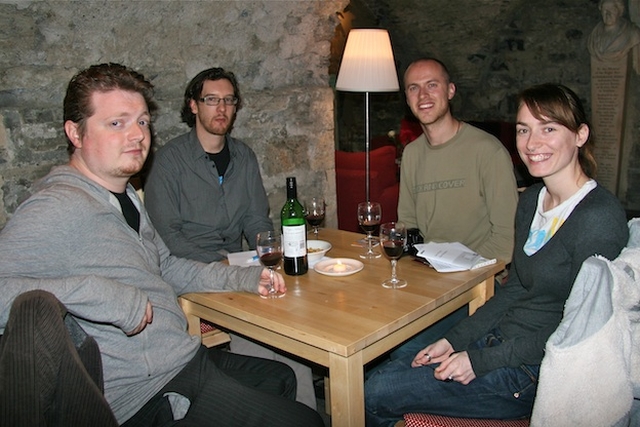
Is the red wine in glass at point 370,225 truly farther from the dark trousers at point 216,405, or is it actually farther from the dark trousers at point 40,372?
the dark trousers at point 40,372

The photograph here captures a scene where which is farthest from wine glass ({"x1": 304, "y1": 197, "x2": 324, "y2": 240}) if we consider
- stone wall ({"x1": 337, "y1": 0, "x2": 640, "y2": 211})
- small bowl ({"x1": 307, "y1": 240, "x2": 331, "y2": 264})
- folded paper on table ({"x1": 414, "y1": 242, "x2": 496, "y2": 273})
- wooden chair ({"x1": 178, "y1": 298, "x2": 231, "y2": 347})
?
stone wall ({"x1": 337, "y1": 0, "x2": 640, "y2": 211})

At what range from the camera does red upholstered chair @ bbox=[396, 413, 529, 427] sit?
5.16ft

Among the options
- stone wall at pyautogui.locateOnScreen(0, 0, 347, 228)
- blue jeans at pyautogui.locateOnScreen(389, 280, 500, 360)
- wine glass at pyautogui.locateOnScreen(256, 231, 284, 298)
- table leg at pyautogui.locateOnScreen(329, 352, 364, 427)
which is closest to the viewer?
table leg at pyautogui.locateOnScreen(329, 352, 364, 427)

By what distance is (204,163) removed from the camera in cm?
268

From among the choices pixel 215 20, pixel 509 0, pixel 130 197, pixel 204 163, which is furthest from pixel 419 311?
pixel 509 0

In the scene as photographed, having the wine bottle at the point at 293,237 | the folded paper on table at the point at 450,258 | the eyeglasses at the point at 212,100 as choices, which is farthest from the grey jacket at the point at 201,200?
the folded paper on table at the point at 450,258

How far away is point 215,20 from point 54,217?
193 centimetres

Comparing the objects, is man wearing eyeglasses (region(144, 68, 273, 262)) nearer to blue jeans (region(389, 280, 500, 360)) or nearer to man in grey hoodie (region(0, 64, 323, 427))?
man in grey hoodie (region(0, 64, 323, 427))

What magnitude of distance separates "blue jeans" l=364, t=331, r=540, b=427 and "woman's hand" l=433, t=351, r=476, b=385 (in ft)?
0.05

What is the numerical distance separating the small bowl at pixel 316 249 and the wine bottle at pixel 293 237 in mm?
93

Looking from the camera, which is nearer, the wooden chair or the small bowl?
the small bowl

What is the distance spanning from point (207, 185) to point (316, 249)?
2.32 feet

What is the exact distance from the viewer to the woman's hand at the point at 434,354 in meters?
1.81

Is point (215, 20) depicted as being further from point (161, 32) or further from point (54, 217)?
point (54, 217)
